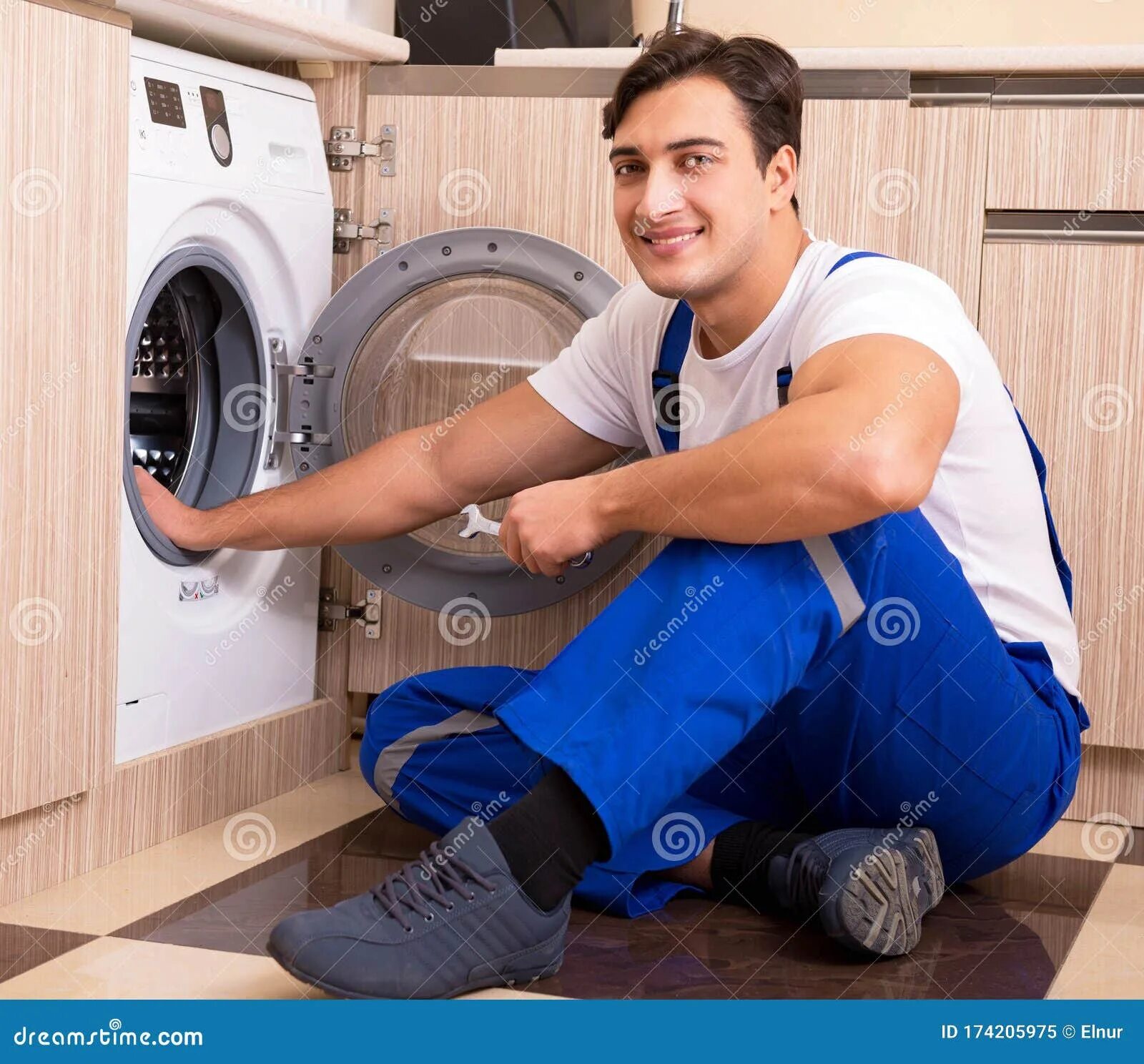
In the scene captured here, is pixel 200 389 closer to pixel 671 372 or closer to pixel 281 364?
pixel 281 364

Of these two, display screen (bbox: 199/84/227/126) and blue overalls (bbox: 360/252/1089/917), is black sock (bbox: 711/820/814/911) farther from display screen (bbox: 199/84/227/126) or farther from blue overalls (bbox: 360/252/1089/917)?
display screen (bbox: 199/84/227/126)

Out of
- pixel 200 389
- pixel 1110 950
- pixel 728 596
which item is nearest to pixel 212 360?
pixel 200 389

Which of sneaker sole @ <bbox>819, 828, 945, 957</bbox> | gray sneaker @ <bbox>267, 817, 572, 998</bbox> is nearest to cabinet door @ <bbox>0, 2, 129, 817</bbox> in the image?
gray sneaker @ <bbox>267, 817, 572, 998</bbox>

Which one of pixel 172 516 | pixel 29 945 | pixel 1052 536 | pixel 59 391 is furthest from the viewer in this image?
pixel 172 516

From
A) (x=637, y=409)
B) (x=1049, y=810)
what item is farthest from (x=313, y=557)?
(x=1049, y=810)

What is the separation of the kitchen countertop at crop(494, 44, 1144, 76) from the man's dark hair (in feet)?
0.82

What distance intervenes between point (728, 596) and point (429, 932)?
1.14 feet

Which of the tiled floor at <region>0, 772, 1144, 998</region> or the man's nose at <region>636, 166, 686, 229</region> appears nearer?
the tiled floor at <region>0, 772, 1144, 998</region>

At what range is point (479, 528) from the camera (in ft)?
5.57

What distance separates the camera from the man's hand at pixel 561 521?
4.25ft

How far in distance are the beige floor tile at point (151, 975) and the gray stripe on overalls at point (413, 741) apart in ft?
1.00

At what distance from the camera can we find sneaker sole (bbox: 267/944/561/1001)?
3.49ft

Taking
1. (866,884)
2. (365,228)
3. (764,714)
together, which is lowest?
(866,884)
